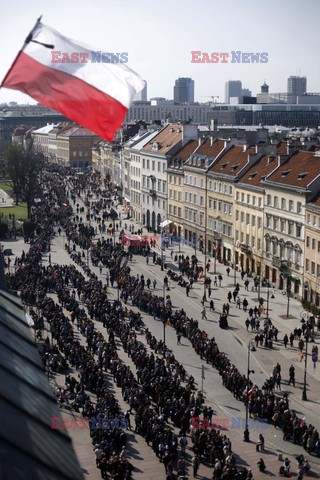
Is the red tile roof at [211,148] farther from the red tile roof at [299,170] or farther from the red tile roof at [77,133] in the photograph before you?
the red tile roof at [77,133]

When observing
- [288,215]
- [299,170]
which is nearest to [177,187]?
[299,170]

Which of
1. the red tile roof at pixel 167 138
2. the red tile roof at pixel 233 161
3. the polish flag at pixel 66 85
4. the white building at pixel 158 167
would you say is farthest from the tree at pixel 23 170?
the polish flag at pixel 66 85

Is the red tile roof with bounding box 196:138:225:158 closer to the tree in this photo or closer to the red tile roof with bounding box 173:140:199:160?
the red tile roof with bounding box 173:140:199:160

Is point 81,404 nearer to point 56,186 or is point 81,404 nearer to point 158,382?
point 158,382

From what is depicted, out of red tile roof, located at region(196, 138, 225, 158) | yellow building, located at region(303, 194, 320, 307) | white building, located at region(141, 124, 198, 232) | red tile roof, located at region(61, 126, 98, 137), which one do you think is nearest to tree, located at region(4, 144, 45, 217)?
white building, located at region(141, 124, 198, 232)

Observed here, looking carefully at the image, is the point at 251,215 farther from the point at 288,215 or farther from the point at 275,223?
the point at 288,215

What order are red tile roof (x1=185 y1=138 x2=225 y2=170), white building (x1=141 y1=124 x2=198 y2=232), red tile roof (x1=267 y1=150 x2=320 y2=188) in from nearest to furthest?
red tile roof (x1=267 y1=150 x2=320 y2=188)
red tile roof (x1=185 y1=138 x2=225 y2=170)
white building (x1=141 y1=124 x2=198 y2=232)
